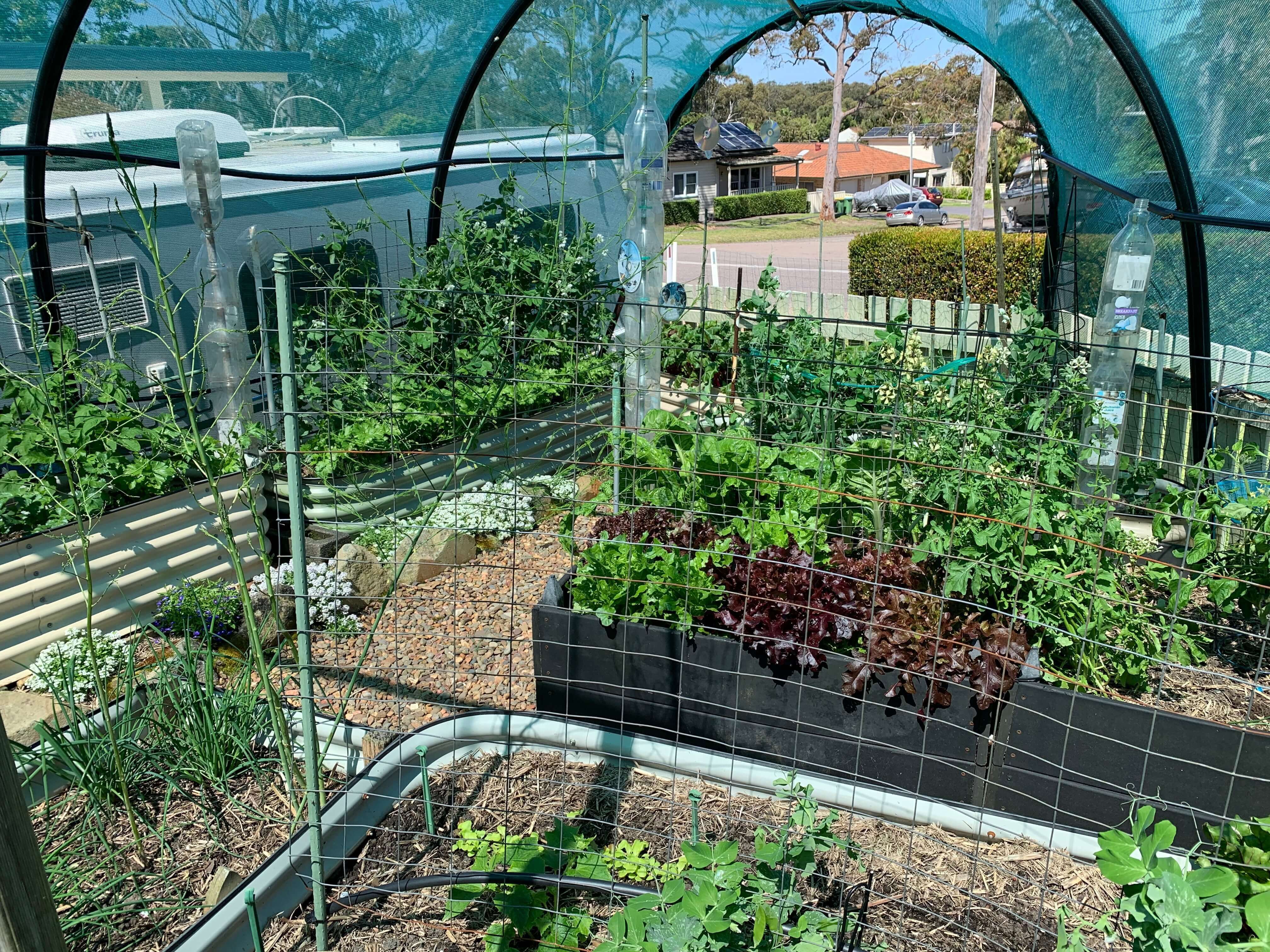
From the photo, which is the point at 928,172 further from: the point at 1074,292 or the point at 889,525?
the point at 889,525

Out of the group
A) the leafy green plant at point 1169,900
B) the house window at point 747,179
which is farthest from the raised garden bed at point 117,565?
the house window at point 747,179

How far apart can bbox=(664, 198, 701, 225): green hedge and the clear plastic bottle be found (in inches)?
974

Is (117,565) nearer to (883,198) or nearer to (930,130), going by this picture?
(883,198)

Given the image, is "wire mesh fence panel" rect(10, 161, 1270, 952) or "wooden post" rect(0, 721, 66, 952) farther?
"wire mesh fence panel" rect(10, 161, 1270, 952)

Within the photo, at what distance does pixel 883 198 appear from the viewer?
123 feet

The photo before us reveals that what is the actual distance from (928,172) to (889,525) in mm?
51750

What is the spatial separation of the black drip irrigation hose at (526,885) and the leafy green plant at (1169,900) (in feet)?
1.96

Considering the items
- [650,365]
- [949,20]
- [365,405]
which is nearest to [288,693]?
[365,405]

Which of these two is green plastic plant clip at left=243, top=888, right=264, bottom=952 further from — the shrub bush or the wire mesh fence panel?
the shrub bush

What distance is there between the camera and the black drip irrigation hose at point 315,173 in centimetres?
434

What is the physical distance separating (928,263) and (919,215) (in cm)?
1372

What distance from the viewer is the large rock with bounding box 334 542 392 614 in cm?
403

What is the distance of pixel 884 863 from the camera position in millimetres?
2512

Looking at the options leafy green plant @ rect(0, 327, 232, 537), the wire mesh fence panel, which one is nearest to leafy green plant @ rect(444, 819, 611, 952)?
the wire mesh fence panel
